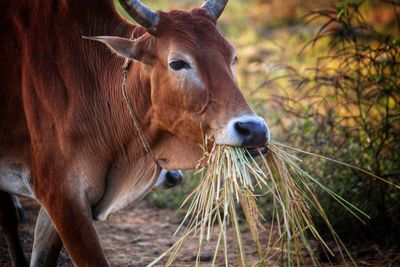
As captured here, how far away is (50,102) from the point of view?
3.81 meters

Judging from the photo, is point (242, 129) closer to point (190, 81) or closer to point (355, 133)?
point (190, 81)

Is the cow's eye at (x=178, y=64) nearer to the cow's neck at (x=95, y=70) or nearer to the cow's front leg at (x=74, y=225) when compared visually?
the cow's neck at (x=95, y=70)

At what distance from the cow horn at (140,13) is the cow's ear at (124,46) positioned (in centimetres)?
12

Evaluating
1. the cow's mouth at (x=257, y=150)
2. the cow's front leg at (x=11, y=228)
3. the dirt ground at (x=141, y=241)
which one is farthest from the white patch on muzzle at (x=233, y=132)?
the cow's front leg at (x=11, y=228)

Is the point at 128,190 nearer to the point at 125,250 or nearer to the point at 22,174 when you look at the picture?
the point at 22,174

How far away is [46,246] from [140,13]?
4.92ft

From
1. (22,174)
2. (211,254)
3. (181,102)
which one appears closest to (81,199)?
(22,174)

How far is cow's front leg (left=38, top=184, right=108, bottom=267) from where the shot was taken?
145 inches

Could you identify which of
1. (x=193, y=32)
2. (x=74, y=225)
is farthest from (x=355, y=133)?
(x=74, y=225)

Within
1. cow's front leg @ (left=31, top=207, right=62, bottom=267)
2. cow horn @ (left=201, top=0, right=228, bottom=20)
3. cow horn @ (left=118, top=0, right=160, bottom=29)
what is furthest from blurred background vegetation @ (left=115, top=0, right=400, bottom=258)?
cow's front leg @ (left=31, top=207, right=62, bottom=267)

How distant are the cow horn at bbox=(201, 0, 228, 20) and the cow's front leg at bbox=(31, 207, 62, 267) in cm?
150

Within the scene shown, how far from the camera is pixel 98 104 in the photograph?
394 cm

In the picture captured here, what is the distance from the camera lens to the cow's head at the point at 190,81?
10.9 ft

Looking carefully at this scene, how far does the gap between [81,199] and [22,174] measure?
45 cm
